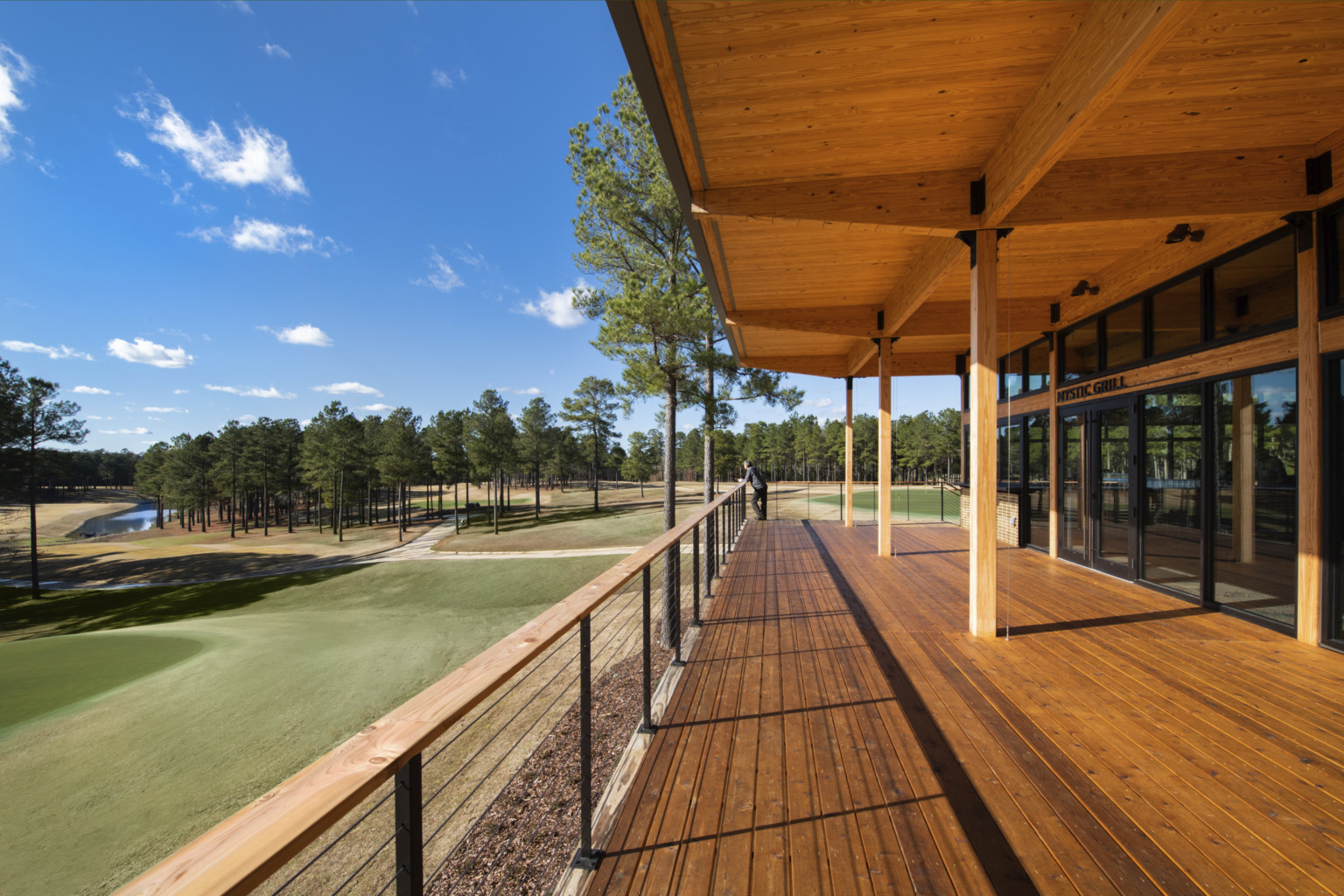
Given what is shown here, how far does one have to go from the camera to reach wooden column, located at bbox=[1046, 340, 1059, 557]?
6652 millimetres

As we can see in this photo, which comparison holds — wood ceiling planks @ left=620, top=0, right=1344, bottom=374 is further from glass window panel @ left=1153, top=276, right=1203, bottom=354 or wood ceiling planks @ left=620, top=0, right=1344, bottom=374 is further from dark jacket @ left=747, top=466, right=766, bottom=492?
dark jacket @ left=747, top=466, right=766, bottom=492

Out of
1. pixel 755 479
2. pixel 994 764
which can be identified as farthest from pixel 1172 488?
pixel 755 479

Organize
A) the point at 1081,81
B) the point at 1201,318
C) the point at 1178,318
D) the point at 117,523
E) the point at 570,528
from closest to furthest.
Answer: the point at 1081,81, the point at 1201,318, the point at 1178,318, the point at 570,528, the point at 117,523

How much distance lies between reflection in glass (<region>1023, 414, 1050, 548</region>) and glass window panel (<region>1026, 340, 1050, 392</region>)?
418 millimetres

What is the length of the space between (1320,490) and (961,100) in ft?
11.7

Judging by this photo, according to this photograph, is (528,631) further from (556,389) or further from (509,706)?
(556,389)

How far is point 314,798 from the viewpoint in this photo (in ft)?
2.77

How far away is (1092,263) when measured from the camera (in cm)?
541

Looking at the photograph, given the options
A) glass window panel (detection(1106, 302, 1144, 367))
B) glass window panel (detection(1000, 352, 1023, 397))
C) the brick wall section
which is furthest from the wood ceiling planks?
the brick wall section

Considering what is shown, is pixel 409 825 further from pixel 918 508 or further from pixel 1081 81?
pixel 918 508

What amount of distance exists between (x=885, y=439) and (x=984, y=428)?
3320mm

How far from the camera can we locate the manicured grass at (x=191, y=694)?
641 centimetres

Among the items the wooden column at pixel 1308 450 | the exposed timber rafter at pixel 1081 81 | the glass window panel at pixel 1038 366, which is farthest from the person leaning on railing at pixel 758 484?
the exposed timber rafter at pixel 1081 81

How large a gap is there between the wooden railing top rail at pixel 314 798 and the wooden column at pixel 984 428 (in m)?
3.49
